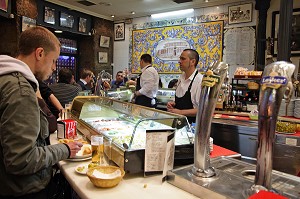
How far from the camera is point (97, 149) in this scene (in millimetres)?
1771

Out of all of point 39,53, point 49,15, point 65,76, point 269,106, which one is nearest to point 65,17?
point 49,15

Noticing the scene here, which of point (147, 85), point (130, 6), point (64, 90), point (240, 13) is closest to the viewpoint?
point (64, 90)

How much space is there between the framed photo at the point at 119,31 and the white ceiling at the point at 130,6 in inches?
18.8

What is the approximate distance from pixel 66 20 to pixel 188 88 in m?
5.41

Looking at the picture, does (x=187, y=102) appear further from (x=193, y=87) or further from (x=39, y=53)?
(x=39, y=53)

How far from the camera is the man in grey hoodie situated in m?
1.28

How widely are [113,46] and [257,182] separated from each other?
27.7 ft

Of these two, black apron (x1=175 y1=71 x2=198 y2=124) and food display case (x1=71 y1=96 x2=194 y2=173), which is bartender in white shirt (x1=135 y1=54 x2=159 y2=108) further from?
food display case (x1=71 y1=96 x2=194 y2=173)

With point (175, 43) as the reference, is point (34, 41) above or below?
below

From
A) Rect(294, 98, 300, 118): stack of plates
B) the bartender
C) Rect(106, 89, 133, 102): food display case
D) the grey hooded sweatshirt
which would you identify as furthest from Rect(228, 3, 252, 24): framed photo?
the grey hooded sweatshirt

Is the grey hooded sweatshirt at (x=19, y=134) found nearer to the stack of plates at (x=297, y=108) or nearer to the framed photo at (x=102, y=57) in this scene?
the stack of plates at (x=297, y=108)

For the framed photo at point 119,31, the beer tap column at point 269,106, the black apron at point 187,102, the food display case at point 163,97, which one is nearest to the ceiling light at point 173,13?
the framed photo at point 119,31

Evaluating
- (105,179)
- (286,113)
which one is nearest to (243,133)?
(286,113)

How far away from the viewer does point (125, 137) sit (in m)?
1.95
